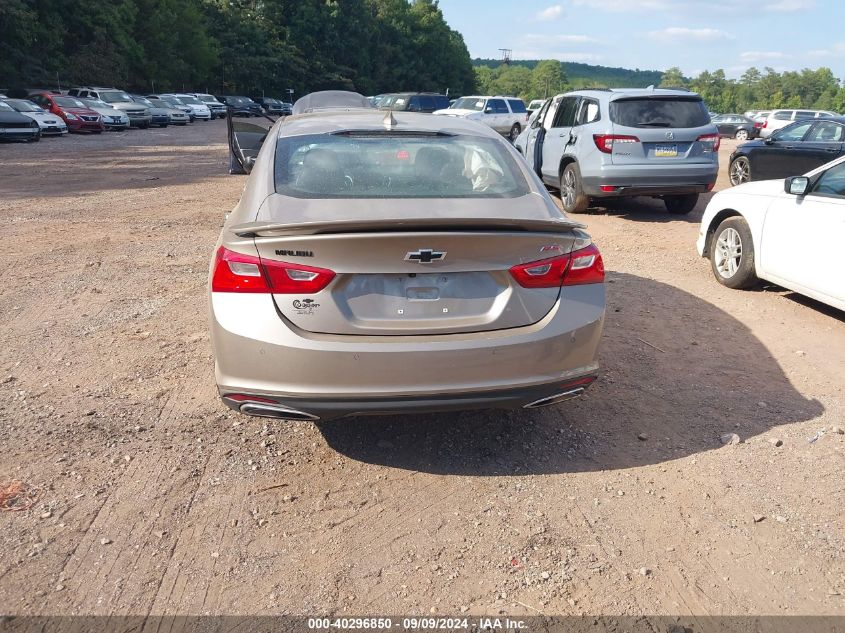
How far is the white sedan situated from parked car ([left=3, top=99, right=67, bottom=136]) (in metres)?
25.2

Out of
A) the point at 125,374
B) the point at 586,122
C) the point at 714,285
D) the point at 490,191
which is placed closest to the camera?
the point at 490,191

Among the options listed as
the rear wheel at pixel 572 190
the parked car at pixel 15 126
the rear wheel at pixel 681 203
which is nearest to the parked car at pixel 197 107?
the parked car at pixel 15 126

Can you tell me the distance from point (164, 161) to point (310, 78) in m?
69.2

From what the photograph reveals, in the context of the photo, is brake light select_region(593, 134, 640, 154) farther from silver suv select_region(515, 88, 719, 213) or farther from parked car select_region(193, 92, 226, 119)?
parked car select_region(193, 92, 226, 119)

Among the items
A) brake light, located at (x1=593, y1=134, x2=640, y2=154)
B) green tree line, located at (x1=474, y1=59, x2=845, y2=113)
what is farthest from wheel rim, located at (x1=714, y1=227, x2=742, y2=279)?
green tree line, located at (x1=474, y1=59, x2=845, y2=113)

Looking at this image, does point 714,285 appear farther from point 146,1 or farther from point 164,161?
point 146,1

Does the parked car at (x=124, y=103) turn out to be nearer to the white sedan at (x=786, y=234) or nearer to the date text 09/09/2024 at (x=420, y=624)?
the white sedan at (x=786, y=234)

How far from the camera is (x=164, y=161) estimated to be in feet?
63.7

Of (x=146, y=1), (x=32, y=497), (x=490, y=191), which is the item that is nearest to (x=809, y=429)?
(x=490, y=191)

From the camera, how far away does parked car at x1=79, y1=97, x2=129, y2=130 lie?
3019 centimetres

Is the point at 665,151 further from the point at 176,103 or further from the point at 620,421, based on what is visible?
the point at 176,103

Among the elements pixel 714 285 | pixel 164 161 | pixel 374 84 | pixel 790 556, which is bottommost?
pixel 374 84

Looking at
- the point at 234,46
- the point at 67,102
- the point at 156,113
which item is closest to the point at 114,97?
the point at 156,113

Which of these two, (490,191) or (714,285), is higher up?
(490,191)
